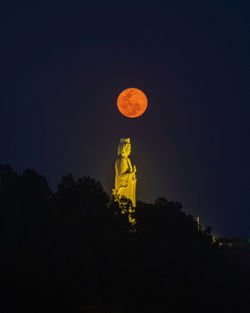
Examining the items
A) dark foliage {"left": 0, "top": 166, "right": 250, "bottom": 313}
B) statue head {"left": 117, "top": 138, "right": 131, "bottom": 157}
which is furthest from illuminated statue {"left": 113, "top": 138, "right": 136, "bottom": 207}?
dark foliage {"left": 0, "top": 166, "right": 250, "bottom": 313}

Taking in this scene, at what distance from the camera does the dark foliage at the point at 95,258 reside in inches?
659

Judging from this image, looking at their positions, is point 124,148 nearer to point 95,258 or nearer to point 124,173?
point 124,173

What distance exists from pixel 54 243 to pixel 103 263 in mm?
2366

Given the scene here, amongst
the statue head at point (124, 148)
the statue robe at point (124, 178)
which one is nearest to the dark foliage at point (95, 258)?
the statue robe at point (124, 178)

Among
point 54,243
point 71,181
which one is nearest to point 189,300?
point 54,243

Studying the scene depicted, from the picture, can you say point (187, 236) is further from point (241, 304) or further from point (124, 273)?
point (124, 273)

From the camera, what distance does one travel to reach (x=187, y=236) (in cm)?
2455

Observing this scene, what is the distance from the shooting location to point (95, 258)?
19359 millimetres

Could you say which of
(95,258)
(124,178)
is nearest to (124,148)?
(124,178)

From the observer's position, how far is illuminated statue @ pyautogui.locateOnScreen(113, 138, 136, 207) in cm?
3250

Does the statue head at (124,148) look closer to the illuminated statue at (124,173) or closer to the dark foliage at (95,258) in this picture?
the illuminated statue at (124,173)

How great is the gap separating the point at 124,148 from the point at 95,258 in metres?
14.5

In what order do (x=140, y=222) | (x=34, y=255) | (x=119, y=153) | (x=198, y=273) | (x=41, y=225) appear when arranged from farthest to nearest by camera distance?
(x=119, y=153), (x=140, y=222), (x=198, y=273), (x=41, y=225), (x=34, y=255)

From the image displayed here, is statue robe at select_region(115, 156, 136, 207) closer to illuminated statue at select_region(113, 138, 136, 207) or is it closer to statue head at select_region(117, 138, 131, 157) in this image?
illuminated statue at select_region(113, 138, 136, 207)
